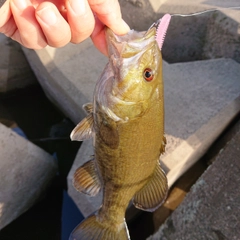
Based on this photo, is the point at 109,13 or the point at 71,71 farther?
the point at 71,71

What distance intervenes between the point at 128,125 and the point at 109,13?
448 millimetres

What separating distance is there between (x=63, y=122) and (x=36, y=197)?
1119mm

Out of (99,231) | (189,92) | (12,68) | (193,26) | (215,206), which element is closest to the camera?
(99,231)

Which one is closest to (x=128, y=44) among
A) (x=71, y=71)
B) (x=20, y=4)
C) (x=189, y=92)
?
(x=20, y=4)

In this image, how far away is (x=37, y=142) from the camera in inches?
154

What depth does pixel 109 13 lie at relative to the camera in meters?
1.29

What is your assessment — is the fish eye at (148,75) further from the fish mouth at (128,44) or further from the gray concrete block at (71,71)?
the gray concrete block at (71,71)

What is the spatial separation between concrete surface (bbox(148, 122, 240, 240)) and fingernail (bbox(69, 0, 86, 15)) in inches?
53.7

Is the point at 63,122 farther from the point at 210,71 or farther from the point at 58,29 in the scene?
the point at 58,29

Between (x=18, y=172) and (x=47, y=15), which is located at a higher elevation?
(x=47, y=15)

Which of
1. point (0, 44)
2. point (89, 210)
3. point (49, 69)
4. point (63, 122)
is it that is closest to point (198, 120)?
point (89, 210)

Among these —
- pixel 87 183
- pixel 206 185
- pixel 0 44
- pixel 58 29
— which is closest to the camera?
pixel 58 29

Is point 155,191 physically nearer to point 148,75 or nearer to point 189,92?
point 148,75

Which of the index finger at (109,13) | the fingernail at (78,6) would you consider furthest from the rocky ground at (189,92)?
the fingernail at (78,6)
